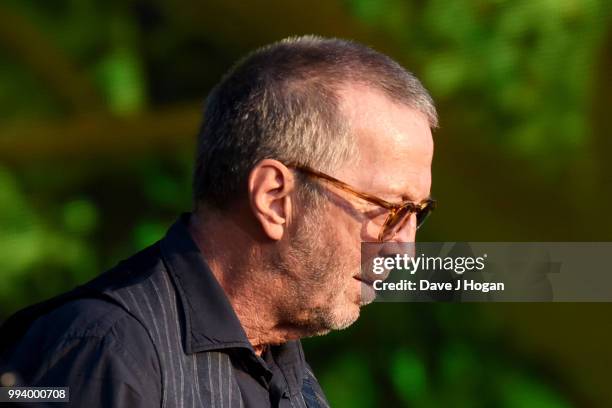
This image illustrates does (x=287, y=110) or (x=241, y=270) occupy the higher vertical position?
(x=287, y=110)

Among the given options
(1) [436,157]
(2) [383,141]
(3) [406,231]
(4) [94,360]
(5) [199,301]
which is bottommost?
(4) [94,360]

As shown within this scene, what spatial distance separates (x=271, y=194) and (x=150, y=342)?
1.31 ft

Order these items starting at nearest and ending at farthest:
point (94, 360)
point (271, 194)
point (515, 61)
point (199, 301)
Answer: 1. point (94, 360)
2. point (199, 301)
3. point (271, 194)
4. point (515, 61)

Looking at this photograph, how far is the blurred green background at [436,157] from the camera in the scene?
402cm

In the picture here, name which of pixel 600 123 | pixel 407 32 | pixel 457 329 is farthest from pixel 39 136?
pixel 600 123

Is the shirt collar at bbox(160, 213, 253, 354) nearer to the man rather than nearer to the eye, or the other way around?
the man

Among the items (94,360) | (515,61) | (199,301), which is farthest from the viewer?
(515,61)

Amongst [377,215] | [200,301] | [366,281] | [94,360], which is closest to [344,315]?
[366,281]

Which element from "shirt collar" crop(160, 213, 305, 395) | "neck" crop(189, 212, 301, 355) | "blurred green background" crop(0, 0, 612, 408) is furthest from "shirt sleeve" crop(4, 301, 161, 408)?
"blurred green background" crop(0, 0, 612, 408)

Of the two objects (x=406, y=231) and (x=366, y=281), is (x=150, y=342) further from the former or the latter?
(x=406, y=231)

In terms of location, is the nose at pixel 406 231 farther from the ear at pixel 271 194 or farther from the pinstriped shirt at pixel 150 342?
the pinstriped shirt at pixel 150 342

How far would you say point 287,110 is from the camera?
82.0 inches

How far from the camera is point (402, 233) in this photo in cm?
216

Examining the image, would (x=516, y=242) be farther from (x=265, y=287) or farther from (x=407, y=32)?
(x=265, y=287)
